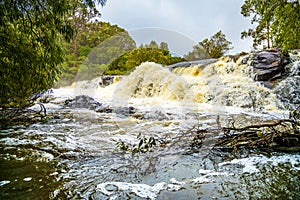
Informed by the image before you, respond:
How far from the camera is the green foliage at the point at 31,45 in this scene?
2.64m

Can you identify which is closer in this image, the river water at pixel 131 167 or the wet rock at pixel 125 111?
the river water at pixel 131 167

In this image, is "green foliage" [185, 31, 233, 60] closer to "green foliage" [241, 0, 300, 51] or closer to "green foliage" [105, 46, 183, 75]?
"green foliage" [105, 46, 183, 75]

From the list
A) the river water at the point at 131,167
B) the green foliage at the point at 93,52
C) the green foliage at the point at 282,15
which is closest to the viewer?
the river water at the point at 131,167

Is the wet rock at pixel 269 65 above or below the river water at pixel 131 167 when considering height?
above

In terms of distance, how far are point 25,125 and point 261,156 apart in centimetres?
435

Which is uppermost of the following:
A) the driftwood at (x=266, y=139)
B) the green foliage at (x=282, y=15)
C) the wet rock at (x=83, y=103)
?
the green foliage at (x=282, y=15)

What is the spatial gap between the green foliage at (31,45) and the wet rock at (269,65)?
707 centimetres

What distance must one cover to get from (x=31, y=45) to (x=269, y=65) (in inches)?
309

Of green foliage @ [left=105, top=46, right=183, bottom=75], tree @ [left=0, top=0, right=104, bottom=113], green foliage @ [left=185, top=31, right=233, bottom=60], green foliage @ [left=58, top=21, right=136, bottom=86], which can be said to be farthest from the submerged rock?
green foliage @ [left=185, top=31, right=233, bottom=60]

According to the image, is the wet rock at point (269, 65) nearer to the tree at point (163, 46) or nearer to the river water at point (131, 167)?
the river water at point (131, 167)

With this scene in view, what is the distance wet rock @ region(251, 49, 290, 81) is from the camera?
26.3 ft

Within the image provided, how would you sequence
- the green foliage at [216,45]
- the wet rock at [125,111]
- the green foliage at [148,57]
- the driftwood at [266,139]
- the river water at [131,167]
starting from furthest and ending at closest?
the green foliage at [216,45]
the green foliage at [148,57]
the wet rock at [125,111]
the driftwood at [266,139]
the river water at [131,167]

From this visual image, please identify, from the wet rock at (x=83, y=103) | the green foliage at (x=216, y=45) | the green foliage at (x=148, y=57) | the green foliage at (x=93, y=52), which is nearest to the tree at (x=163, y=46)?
the green foliage at (x=148, y=57)

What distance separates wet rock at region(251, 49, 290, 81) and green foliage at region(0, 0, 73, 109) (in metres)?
7.07
